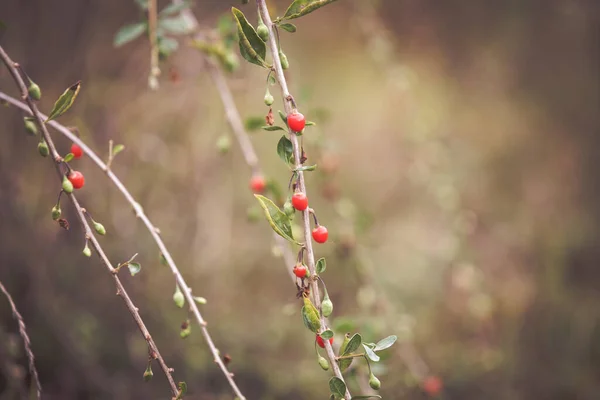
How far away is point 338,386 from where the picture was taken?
73cm

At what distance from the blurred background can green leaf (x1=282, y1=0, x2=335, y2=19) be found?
0.87 m

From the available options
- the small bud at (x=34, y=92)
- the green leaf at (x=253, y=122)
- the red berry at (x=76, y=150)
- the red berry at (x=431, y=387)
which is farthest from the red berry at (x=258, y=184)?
the red berry at (x=431, y=387)

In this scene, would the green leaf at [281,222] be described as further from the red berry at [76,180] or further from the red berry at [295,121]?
the red berry at [76,180]

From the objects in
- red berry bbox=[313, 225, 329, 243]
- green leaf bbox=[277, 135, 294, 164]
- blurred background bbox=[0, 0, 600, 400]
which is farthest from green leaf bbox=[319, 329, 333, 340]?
blurred background bbox=[0, 0, 600, 400]

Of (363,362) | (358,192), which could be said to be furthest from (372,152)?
(363,362)

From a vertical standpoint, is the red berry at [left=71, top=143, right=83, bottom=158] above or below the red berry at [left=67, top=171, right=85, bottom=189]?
above

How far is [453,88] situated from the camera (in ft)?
8.27

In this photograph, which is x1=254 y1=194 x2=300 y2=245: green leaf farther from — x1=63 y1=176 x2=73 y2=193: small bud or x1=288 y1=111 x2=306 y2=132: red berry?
x1=63 y1=176 x2=73 y2=193: small bud

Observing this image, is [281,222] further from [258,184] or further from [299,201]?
[258,184]

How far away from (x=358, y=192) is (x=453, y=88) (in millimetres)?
759

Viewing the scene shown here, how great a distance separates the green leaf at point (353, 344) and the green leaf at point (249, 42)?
0.44m

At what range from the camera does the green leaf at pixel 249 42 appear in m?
0.70

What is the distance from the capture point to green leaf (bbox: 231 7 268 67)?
2.28 feet

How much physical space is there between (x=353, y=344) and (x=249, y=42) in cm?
50
